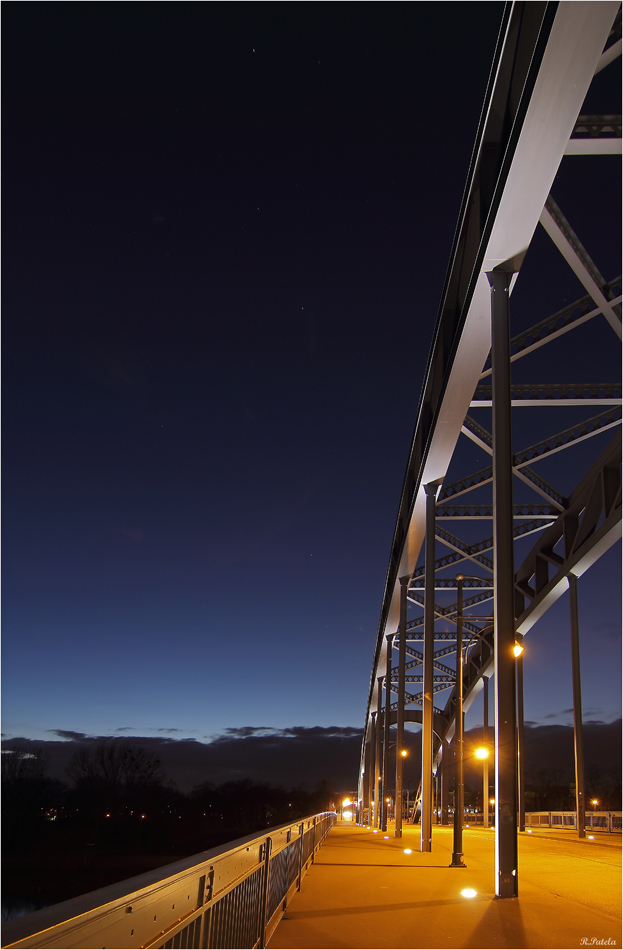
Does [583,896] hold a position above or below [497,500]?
below

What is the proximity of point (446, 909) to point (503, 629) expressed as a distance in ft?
11.6

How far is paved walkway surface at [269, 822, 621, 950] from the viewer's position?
673cm

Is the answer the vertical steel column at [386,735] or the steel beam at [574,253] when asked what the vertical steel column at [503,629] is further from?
the vertical steel column at [386,735]

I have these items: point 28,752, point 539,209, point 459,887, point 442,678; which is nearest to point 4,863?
point 28,752

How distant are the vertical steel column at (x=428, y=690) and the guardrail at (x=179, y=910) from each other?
1222cm

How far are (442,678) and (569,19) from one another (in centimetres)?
5217

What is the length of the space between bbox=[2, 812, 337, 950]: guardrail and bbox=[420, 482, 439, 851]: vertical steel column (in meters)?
12.2

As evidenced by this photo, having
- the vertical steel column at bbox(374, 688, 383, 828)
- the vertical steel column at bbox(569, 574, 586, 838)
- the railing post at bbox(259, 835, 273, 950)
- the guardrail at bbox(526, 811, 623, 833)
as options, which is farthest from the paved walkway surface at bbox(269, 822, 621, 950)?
the vertical steel column at bbox(374, 688, 383, 828)

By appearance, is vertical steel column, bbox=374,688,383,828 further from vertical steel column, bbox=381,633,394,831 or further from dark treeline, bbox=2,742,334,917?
dark treeline, bbox=2,742,334,917

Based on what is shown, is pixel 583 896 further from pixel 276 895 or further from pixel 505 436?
pixel 505 436

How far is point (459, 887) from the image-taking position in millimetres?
10695

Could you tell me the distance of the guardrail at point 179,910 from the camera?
202 centimetres

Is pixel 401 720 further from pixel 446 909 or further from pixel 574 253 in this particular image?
pixel 574 253

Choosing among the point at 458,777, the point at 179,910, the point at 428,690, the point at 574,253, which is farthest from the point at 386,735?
the point at 179,910
